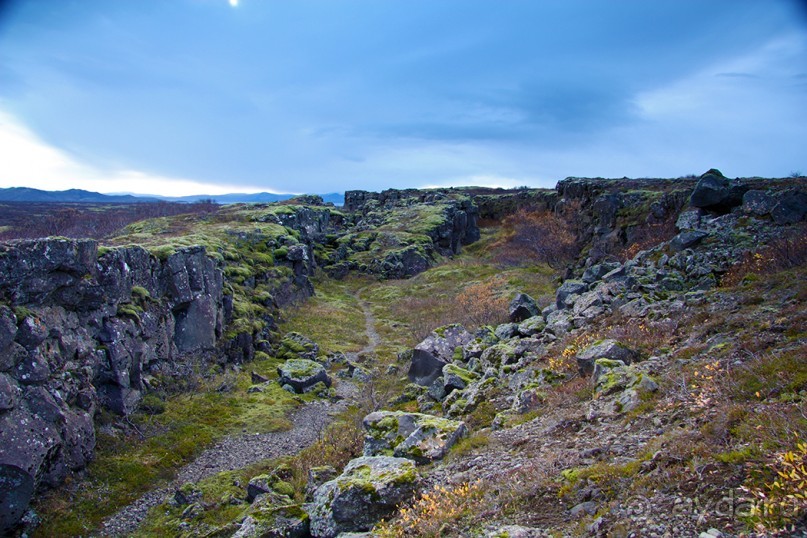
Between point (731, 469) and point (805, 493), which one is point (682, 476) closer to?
point (731, 469)

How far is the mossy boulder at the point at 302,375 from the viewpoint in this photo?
1049 inches

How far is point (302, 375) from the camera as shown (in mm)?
27297

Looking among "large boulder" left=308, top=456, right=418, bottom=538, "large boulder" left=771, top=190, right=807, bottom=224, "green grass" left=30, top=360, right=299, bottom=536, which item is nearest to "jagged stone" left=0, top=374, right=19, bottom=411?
"green grass" left=30, top=360, right=299, bottom=536

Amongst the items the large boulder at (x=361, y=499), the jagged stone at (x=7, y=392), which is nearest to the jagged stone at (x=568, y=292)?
the large boulder at (x=361, y=499)

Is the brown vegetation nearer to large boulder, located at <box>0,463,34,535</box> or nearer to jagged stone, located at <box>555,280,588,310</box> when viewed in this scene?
jagged stone, located at <box>555,280,588,310</box>

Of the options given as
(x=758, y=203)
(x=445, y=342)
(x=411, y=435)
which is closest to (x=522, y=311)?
(x=445, y=342)

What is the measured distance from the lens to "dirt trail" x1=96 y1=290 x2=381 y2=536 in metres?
15.1

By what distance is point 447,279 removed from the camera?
2403 inches

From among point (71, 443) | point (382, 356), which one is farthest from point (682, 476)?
point (382, 356)

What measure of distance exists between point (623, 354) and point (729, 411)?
5.75m

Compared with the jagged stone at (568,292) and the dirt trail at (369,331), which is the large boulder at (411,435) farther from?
the dirt trail at (369,331)

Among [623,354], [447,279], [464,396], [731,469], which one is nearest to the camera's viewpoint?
[731,469]

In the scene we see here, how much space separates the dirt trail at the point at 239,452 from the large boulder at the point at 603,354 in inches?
456

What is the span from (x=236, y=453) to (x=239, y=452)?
5.0 inches
